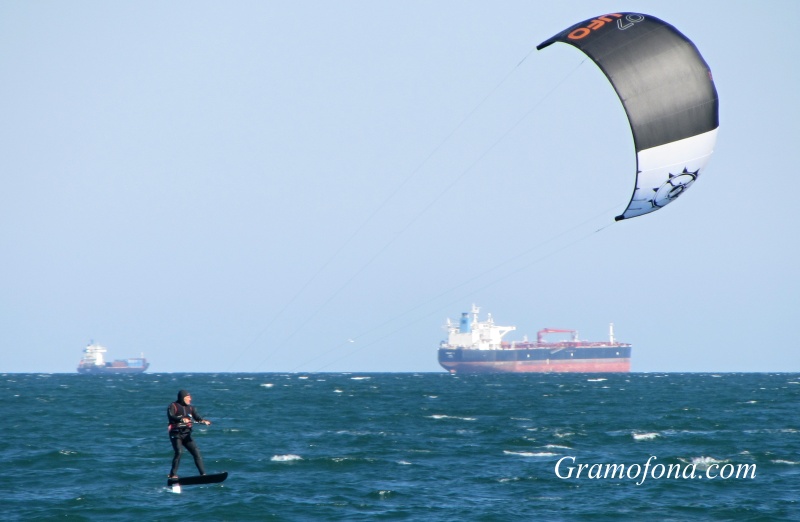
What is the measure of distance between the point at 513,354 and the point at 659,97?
153 meters

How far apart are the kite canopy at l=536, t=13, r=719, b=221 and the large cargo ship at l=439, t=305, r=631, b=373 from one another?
14884 cm

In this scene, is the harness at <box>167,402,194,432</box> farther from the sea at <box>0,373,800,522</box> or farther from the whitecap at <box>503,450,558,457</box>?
the whitecap at <box>503,450,558,457</box>

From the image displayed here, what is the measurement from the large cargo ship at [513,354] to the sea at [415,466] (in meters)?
116

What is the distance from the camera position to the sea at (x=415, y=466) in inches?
1004

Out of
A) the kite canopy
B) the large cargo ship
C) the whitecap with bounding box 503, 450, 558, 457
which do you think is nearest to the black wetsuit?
the kite canopy

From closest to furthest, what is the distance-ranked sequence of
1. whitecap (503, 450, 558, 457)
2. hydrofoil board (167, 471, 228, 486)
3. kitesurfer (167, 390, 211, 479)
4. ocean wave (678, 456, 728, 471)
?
hydrofoil board (167, 471, 228, 486)
kitesurfer (167, 390, 211, 479)
ocean wave (678, 456, 728, 471)
whitecap (503, 450, 558, 457)

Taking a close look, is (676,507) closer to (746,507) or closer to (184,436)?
(746,507)

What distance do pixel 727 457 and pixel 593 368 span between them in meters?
148

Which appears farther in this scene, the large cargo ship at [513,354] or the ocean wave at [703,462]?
the large cargo ship at [513,354]

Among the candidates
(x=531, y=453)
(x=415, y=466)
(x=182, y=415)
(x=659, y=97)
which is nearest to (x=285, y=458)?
(x=415, y=466)

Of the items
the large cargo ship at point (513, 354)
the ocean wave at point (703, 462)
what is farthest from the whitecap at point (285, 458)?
the large cargo ship at point (513, 354)

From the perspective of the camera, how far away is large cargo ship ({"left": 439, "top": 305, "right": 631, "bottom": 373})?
171375mm

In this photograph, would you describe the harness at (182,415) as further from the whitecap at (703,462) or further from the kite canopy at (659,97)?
the whitecap at (703,462)

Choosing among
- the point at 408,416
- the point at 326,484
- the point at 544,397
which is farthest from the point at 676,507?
the point at 544,397
